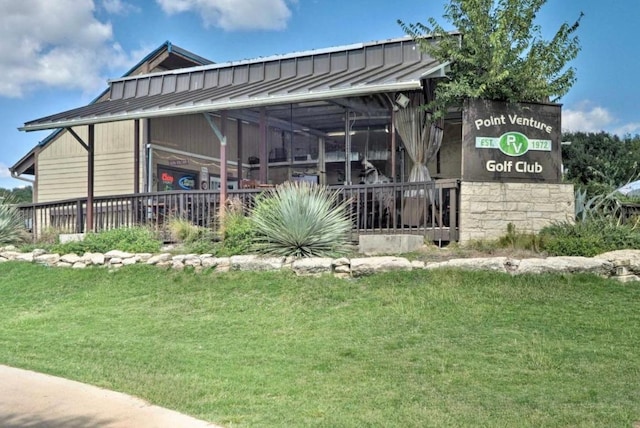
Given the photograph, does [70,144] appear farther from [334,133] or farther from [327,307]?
[327,307]

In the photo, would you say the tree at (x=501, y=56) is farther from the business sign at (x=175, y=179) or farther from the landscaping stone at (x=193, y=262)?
the business sign at (x=175, y=179)

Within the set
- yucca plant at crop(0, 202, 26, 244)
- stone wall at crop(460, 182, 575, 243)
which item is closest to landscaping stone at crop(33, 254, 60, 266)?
yucca plant at crop(0, 202, 26, 244)

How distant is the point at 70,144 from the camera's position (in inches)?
687

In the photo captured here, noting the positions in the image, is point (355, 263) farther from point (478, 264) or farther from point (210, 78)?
→ point (210, 78)

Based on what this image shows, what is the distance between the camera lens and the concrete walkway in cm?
430

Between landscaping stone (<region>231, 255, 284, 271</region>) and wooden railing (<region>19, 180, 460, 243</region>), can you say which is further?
wooden railing (<region>19, 180, 460, 243</region>)

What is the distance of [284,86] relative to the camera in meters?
12.3

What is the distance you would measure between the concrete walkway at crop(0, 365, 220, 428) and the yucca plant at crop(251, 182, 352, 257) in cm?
472

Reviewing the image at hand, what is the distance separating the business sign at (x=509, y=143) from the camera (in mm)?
10055

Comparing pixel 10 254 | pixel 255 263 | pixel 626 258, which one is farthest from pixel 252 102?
pixel 626 258

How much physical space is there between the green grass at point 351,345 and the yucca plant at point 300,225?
0.68 m

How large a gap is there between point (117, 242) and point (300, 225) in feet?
13.9

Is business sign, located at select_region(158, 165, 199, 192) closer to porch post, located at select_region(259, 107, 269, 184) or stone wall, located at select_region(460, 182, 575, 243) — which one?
porch post, located at select_region(259, 107, 269, 184)

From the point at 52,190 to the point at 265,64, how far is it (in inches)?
302
